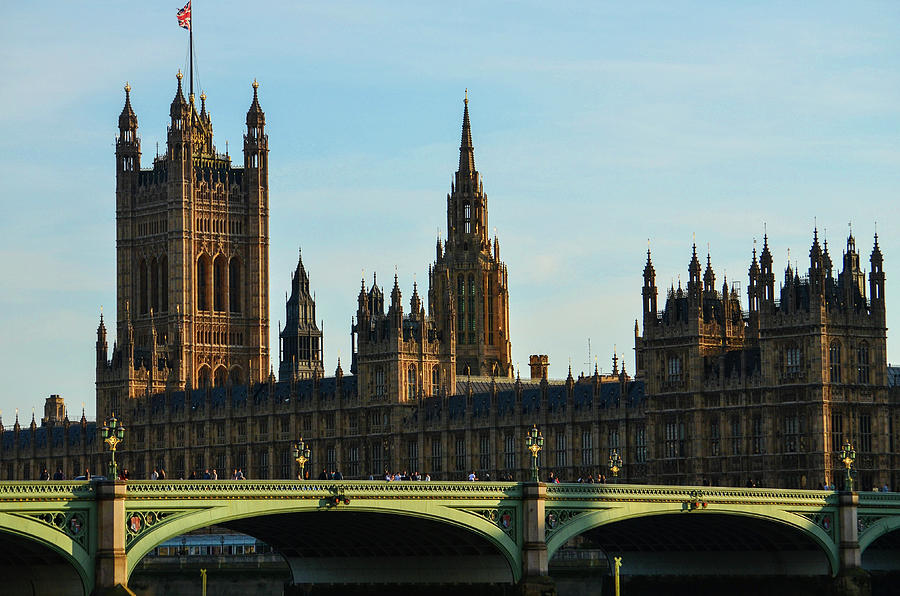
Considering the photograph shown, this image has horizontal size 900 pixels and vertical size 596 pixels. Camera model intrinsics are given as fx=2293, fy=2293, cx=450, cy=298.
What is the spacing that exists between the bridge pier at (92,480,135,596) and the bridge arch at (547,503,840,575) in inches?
872

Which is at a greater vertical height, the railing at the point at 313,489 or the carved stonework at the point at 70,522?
the railing at the point at 313,489

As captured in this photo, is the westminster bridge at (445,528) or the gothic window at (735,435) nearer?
the westminster bridge at (445,528)

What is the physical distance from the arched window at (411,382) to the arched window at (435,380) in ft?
6.13

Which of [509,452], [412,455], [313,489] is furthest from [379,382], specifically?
[313,489]

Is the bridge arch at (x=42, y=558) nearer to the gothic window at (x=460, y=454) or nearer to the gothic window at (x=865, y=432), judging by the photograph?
the gothic window at (x=865, y=432)

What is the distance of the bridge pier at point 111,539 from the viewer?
305 feet

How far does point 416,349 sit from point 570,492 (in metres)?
75.8

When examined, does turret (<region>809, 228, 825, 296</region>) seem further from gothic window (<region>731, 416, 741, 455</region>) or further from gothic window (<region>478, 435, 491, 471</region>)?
gothic window (<region>478, 435, 491, 471</region>)

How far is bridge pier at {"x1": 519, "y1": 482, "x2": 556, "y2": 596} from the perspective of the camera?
105m

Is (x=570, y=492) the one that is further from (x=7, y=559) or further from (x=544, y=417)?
(x=544, y=417)

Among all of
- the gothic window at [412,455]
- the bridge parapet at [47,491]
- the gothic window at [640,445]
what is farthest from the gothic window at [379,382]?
the bridge parapet at [47,491]

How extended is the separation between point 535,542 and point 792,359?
42.8 metres

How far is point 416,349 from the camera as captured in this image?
183500mm

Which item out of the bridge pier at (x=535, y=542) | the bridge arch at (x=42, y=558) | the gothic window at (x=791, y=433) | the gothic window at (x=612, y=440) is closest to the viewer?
the bridge arch at (x=42, y=558)
